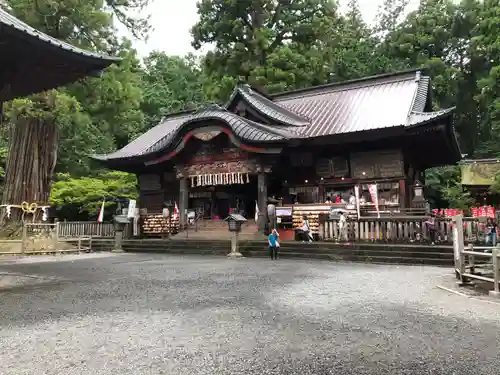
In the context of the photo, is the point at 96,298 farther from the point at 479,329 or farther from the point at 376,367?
the point at 479,329

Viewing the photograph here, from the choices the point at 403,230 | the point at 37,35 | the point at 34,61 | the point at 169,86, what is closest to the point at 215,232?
the point at 403,230

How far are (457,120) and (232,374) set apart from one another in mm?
36459

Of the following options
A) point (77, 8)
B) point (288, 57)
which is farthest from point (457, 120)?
point (77, 8)

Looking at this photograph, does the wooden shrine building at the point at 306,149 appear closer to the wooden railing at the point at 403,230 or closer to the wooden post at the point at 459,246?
the wooden railing at the point at 403,230

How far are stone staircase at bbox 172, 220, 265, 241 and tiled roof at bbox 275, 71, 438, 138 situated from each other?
15.5ft

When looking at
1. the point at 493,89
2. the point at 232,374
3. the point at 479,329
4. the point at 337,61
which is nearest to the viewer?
the point at 232,374

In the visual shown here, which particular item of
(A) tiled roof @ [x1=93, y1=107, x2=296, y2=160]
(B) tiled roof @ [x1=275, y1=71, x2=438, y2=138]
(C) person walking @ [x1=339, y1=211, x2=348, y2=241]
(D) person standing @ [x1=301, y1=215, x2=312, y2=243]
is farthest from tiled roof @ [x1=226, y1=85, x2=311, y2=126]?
(C) person walking @ [x1=339, y1=211, x2=348, y2=241]

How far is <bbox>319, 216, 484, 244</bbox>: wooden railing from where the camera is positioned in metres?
13.1

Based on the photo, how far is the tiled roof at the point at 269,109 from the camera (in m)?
20.0

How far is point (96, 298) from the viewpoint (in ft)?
21.1

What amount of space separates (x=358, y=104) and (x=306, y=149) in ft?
12.6

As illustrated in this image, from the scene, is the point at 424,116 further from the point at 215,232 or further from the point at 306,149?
the point at 215,232

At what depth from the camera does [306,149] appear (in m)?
18.6

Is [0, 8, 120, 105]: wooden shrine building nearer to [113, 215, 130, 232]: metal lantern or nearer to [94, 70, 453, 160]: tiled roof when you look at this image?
[94, 70, 453, 160]: tiled roof
